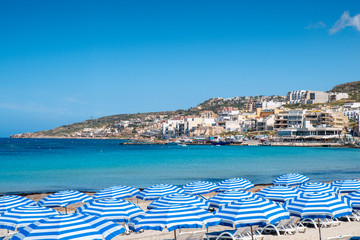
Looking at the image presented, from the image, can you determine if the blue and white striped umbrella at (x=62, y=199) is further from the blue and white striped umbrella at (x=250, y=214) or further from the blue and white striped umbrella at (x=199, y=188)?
the blue and white striped umbrella at (x=250, y=214)

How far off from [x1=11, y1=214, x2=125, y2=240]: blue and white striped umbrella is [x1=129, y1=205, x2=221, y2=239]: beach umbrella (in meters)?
1.03

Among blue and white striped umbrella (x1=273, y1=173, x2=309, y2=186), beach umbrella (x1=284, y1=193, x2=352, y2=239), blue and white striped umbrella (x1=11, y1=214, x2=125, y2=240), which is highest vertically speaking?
blue and white striped umbrella (x1=11, y1=214, x2=125, y2=240)

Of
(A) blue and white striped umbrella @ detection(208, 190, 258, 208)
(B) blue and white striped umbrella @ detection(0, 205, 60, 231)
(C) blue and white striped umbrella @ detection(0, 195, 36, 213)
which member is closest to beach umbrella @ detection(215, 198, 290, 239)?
(A) blue and white striped umbrella @ detection(208, 190, 258, 208)

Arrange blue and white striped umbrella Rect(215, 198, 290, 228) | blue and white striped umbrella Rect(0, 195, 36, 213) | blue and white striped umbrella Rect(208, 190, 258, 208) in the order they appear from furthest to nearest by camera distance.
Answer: blue and white striped umbrella Rect(0, 195, 36, 213) < blue and white striped umbrella Rect(208, 190, 258, 208) < blue and white striped umbrella Rect(215, 198, 290, 228)

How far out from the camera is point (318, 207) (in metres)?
10.5

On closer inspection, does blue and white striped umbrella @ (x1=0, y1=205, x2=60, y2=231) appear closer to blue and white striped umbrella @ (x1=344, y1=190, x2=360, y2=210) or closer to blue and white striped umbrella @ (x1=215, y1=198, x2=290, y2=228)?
blue and white striped umbrella @ (x1=215, y1=198, x2=290, y2=228)

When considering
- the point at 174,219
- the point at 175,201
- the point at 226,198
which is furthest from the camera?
the point at 226,198

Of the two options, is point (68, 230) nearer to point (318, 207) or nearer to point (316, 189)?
point (318, 207)

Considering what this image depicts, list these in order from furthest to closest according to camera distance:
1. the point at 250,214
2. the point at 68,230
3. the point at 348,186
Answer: the point at 348,186 → the point at 250,214 → the point at 68,230

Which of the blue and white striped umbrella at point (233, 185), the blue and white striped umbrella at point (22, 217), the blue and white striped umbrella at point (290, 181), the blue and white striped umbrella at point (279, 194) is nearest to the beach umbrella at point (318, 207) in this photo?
the blue and white striped umbrella at point (279, 194)

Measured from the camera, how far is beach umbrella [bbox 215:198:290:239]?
30.1 feet

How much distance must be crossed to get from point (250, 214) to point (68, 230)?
447 cm

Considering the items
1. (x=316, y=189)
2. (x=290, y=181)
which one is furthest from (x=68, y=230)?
(x=290, y=181)

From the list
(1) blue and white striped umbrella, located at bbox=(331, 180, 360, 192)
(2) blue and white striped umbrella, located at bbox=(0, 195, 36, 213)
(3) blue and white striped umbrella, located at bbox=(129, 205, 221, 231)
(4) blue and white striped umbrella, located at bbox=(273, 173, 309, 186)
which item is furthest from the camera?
(4) blue and white striped umbrella, located at bbox=(273, 173, 309, 186)
